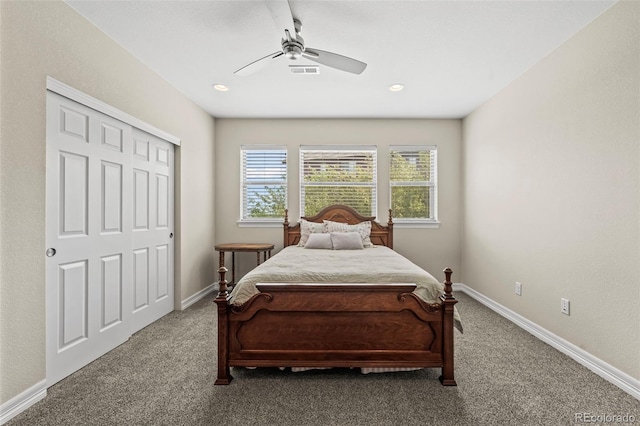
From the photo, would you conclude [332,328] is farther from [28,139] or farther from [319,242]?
[28,139]

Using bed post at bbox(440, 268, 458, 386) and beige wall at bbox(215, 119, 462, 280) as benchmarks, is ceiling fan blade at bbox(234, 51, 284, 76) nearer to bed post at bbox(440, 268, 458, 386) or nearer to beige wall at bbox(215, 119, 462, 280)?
bed post at bbox(440, 268, 458, 386)

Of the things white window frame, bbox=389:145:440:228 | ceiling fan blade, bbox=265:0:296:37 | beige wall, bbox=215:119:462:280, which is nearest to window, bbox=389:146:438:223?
white window frame, bbox=389:145:440:228

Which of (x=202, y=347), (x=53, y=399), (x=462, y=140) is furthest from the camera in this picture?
(x=462, y=140)

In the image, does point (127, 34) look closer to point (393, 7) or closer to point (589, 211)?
point (393, 7)

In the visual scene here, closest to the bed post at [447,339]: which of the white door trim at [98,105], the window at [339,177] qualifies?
the window at [339,177]

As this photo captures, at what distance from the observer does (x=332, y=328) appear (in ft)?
6.61

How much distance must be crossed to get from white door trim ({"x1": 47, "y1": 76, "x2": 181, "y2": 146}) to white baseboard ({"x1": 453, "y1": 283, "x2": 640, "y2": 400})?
4.14m

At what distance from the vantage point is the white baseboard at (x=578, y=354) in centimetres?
191

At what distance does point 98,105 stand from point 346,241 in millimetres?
2720

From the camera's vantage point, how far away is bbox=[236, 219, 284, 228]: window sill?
444 cm

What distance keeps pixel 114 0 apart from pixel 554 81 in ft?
11.4

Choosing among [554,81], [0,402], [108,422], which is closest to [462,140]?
[554,81]

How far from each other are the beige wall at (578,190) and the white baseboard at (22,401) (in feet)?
12.2

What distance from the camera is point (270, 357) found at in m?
2.00
